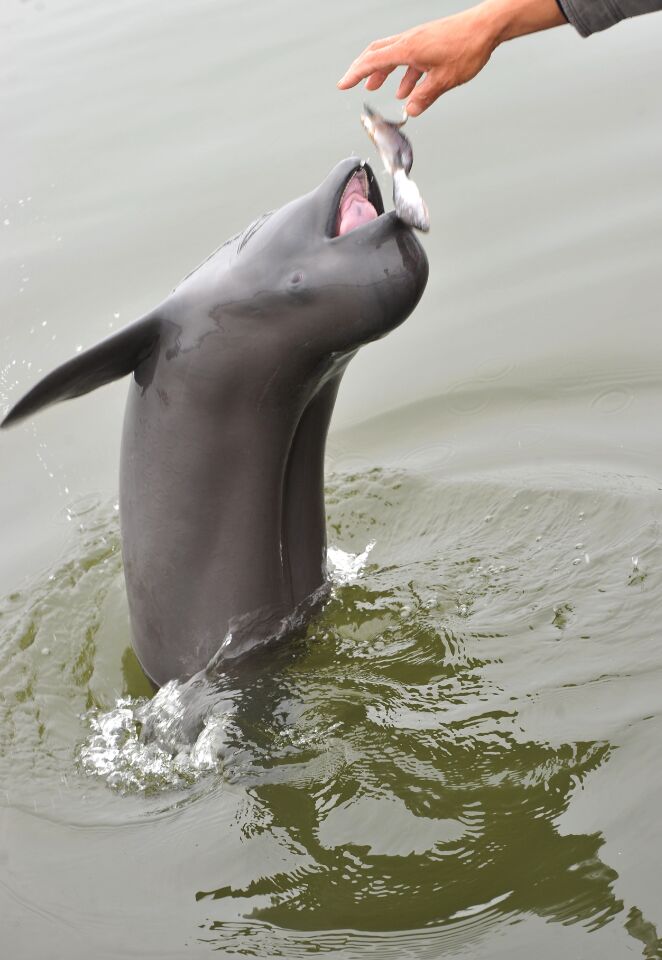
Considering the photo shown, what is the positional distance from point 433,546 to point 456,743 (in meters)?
1.17

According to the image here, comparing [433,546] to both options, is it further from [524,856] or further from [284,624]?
[524,856]

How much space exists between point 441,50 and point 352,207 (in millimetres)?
593

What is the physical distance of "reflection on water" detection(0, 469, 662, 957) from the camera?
4.00m

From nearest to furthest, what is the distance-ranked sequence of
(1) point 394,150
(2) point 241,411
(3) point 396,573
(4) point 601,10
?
1. (1) point 394,150
2. (2) point 241,411
3. (4) point 601,10
4. (3) point 396,573

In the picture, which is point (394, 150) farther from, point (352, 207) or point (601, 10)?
point (601, 10)

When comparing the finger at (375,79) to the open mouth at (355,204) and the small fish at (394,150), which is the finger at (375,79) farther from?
the open mouth at (355,204)

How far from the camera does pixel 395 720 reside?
15.3 feet

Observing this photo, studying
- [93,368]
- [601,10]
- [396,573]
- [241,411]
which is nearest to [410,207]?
[241,411]

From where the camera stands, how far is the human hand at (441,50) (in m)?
4.11

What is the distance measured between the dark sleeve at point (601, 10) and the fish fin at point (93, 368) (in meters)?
1.71

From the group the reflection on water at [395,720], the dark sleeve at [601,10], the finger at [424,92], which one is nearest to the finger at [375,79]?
the finger at [424,92]

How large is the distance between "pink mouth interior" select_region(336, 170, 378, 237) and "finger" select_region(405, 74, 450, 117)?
13.0 inches

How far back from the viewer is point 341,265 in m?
3.94

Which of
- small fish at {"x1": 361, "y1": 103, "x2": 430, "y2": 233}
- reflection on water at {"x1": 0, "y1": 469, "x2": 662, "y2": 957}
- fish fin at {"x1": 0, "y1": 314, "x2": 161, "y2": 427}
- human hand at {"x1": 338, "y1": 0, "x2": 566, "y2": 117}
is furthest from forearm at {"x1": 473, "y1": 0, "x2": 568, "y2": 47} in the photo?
reflection on water at {"x1": 0, "y1": 469, "x2": 662, "y2": 957}
